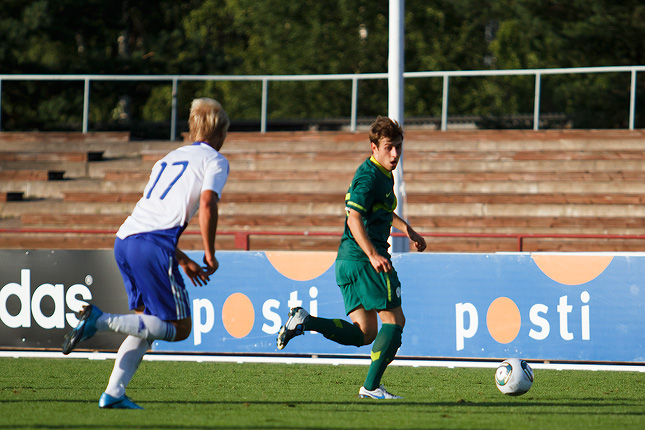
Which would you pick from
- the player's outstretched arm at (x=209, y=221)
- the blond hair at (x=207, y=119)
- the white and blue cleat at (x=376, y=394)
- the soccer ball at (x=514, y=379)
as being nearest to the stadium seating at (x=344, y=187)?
the soccer ball at (x=514, y=379)

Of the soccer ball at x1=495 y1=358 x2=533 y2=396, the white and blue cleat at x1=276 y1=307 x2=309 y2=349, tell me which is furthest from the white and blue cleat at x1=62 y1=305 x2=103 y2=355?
the soccer ball at x1=495 y1=358 x2=533 y2=396

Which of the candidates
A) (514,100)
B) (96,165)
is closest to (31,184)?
(96,165)

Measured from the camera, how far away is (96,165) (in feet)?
59.3

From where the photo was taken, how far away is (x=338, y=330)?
6465mm

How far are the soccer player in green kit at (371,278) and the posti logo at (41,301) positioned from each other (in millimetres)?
4263

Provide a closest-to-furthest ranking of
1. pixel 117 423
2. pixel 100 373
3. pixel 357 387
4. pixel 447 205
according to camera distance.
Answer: pixel 117 423 → pixel 357 387 → pixel 100 373 → pixel 447 205

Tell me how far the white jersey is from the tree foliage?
739 inches

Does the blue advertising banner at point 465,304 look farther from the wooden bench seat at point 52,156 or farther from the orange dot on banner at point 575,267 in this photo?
the wooden bench seat at point 52,156

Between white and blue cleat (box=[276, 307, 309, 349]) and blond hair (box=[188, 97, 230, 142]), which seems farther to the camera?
white and blue cleat (box=[276, 307, 309, 349])

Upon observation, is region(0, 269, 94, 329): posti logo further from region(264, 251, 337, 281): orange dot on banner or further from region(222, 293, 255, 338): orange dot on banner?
region(264, 251, 337, 281): orange dot on banner

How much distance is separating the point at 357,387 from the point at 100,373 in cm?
248

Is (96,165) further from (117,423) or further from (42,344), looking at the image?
(117,423)

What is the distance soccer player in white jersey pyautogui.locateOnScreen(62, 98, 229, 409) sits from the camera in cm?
545

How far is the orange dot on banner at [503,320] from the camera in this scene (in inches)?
368
